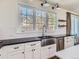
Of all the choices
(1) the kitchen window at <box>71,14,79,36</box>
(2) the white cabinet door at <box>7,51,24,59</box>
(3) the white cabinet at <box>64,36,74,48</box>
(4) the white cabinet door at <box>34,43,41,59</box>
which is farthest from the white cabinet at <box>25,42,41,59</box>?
(1) the kitchen window at <box>71,14,79,36</box>

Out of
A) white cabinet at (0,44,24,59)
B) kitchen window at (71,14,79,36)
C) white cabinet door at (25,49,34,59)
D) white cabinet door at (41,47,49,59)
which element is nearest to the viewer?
white cabinet at (0,44,24,59)

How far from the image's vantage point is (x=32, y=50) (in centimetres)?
275

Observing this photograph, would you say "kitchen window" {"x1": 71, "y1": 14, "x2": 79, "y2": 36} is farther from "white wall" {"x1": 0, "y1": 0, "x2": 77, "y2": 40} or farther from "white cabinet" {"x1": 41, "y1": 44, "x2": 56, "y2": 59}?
"white wall" {"x1": 0, "y1": 0, "x2": 77, "y2": 40}

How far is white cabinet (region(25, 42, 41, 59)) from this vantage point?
263 cm

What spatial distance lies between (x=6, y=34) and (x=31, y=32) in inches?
39.3

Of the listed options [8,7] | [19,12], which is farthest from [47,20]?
[8,7]

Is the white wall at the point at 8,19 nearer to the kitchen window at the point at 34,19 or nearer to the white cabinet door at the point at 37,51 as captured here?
the kitchen window at the point at 34,19

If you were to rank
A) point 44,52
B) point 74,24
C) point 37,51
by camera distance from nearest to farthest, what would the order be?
point 37,51
point 44,52
point 74,24

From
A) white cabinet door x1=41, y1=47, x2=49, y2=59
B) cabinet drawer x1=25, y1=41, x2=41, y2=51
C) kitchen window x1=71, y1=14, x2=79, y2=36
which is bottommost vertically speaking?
white cabinet door x1=41, y1=47, x2=49, y2=59

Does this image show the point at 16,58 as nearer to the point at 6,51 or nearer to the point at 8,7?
the point at 6,51

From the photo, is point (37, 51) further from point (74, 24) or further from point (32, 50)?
point (74, 24)

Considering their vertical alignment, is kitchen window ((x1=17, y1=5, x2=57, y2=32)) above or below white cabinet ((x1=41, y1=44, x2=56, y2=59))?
above

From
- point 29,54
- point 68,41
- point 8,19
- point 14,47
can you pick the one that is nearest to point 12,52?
point 14,47

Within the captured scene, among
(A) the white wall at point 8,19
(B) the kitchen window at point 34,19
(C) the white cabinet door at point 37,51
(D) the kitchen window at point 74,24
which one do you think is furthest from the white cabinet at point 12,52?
(D) the kitchen window at point 74,24
